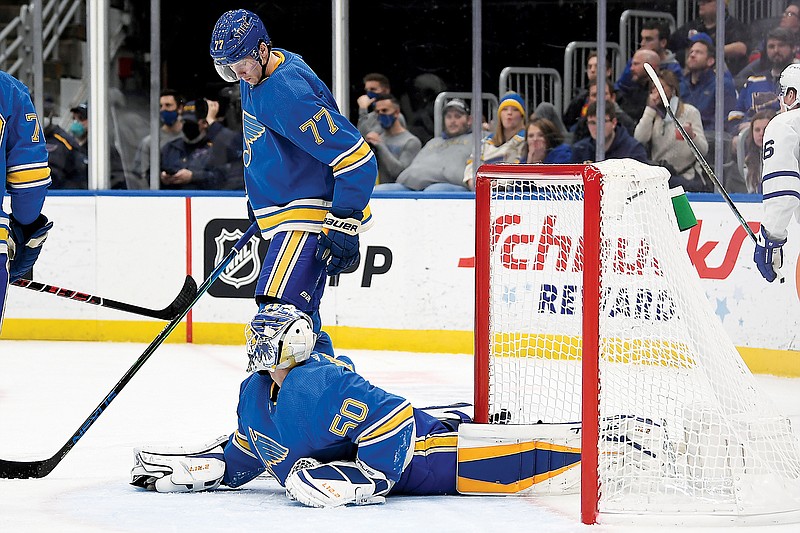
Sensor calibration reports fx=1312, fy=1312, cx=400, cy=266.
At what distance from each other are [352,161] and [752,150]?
3.06 metres

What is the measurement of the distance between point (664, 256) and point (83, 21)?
5026 millimetres

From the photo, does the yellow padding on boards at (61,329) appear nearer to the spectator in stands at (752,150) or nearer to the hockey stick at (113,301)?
the hockey stick at (113,301)

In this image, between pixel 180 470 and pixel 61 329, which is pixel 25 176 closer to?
pixel 180 470

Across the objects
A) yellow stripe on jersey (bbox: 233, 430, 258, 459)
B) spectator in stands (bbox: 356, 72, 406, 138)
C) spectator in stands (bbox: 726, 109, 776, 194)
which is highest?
spectator in stands (bbox: 356, 72, 406, 138)

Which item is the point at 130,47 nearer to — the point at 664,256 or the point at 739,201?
the point at 739,201

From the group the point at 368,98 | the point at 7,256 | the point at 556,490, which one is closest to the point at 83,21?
the point at 368,98

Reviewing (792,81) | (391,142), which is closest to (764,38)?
(792,81)

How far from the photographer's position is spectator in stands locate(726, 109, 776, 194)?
5.88 m

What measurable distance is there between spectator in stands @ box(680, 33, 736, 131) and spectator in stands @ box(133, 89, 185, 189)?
277 centimetres

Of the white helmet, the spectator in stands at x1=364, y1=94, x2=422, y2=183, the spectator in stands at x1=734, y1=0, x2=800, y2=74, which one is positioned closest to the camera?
the white helmet

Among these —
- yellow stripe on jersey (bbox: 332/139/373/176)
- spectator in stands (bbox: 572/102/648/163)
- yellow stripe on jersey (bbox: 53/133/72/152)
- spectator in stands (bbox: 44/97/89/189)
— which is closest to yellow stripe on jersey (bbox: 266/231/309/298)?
yellow stripe on jersey (bbox: 332/139/373/176)

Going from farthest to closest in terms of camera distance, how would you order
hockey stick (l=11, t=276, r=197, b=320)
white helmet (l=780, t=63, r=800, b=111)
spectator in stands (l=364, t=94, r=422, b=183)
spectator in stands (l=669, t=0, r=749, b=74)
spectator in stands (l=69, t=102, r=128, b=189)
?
1. spectator in stands (l=69, t=102, r=128, b=189)
2. spectator in stands (l=364, t=94, r=422, b=183)
3. spectator in stands (l=669, t=0, r=749, b=74)
4. white helmet (l=780, t=63, r=800, b=111)
5. hockey stick (l=11, t=276, r=197, b=320)

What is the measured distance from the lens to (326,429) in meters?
2.94

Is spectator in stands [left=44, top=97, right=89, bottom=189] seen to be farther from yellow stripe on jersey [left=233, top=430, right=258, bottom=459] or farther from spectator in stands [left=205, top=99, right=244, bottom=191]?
yellow stripe on jersey [left=233, top=430, right=258, bottom=459]
